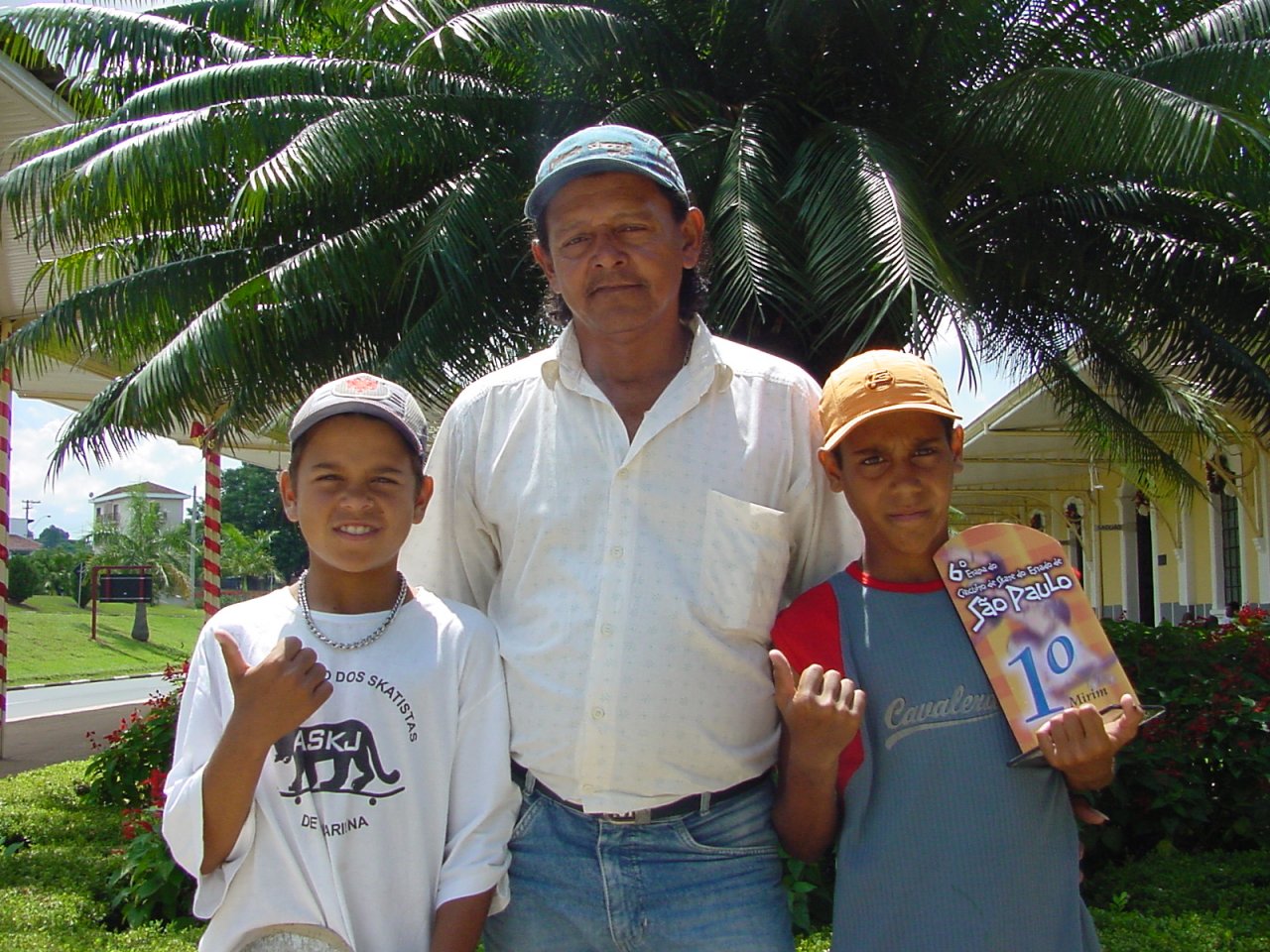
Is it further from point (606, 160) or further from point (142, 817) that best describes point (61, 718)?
point (606, 160)

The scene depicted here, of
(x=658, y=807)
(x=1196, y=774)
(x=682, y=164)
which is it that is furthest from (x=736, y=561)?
(x=682, y=164)

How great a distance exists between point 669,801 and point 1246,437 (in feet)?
43.4

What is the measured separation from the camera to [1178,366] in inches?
376

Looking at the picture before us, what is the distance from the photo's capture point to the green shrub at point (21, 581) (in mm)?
43500

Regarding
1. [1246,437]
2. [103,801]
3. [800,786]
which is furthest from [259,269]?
[1246,437]

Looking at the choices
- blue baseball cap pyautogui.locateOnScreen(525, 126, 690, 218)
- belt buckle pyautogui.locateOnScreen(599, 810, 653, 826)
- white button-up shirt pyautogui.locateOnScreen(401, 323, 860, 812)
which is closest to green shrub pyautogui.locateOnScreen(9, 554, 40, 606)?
white button-up shirt pyautogui.locateOnScreen(401, 323, 860, 812)

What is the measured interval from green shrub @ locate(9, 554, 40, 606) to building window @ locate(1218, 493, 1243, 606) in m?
39.3

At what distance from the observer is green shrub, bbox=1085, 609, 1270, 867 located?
18.3ft

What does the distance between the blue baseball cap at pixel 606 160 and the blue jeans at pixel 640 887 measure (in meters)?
1.12

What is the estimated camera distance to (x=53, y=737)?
12617 mm

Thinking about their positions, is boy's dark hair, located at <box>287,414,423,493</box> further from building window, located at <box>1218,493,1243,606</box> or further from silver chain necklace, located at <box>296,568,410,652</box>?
building window, located at <box>1218,493,1243,606</box>

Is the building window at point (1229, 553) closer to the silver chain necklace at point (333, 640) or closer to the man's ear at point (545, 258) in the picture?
the man's ear at point (545, 258)

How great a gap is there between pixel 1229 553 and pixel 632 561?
53.0 ft

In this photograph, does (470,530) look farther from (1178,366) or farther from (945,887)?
(1178,366)
